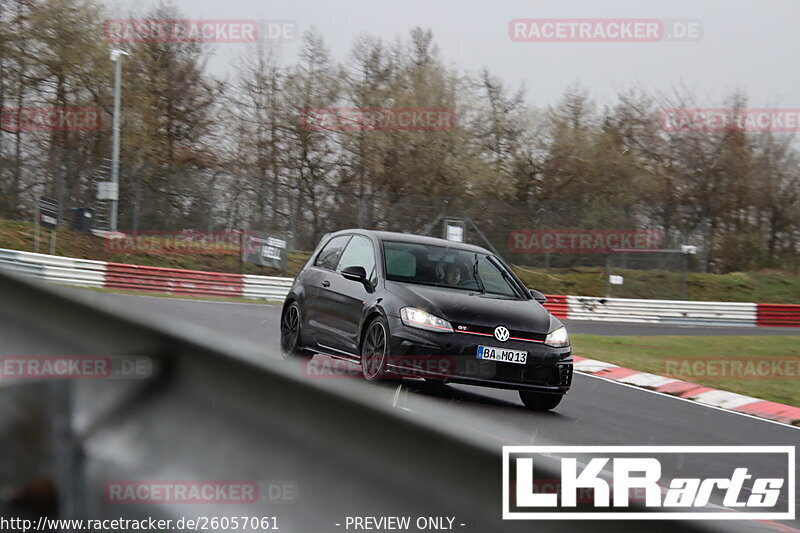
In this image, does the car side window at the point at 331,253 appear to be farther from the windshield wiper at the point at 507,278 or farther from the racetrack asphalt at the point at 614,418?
the windshield wiper at the point at 507,278

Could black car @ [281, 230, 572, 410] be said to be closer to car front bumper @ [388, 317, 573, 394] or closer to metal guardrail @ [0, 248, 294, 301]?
car front bumper @ [388, 317, 573, 394]

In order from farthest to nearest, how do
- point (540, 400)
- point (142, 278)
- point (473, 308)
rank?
point (142, 278)
point (540, 400)
point (473, 308)

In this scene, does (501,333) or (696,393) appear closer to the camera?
(501,333)

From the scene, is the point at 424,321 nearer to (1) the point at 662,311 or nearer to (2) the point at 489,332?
(2) the point at 489,332

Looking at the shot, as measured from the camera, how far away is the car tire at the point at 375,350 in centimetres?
777

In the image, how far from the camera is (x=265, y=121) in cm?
3347

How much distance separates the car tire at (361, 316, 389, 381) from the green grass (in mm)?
6155

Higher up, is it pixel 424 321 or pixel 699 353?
pixel 424 321

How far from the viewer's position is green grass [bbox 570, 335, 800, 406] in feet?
41.9

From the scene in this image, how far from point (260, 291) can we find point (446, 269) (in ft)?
55.9

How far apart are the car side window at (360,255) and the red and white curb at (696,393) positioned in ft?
15.5

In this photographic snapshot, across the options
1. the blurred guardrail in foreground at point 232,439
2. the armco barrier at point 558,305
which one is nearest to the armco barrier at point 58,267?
the armco barrier at point 558,305

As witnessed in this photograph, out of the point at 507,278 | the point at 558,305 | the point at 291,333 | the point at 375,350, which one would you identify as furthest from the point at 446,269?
the point at 558,305

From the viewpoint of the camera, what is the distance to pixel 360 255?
900 centimetres
